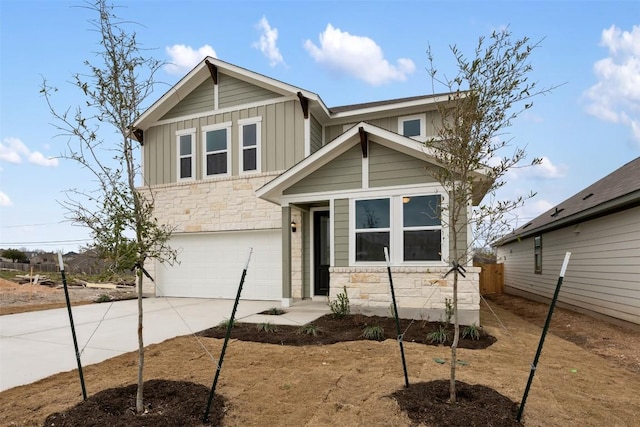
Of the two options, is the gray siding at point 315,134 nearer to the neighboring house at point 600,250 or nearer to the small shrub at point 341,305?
the small shrub at point 341,305

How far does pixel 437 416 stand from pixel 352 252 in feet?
16.0

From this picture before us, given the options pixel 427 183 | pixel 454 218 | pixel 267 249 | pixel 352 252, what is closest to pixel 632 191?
pixel 427 183

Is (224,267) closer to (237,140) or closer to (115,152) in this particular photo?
(237,140)

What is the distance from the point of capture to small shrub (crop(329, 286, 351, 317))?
7645 millimetres

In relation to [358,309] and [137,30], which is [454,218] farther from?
[358,309]

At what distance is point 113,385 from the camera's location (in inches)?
157

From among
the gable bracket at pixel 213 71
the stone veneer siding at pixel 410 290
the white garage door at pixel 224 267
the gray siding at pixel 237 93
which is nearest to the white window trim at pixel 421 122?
the gray siding at pixel 237 93

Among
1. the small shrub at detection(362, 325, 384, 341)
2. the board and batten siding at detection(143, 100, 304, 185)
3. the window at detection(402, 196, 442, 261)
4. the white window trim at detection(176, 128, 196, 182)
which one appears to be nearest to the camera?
the small shrub at detection(362, 325, 384, 341)

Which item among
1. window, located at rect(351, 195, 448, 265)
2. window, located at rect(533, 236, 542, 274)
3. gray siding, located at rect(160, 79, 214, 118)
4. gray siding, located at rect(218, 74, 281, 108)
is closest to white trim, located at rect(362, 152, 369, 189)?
window, located at rect(351, 195, 448, 265)

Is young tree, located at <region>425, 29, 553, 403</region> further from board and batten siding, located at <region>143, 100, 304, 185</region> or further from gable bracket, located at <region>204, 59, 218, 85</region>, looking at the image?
gable bracket, located at <region>204, 59, 218, 85</region>

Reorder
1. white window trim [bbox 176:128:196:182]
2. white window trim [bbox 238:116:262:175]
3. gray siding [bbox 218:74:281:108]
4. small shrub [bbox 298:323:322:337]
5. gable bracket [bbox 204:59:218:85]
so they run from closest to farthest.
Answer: small shrub [bbox 298:323:322:337] → white window trim [bbox 238:116:262:175] → gray siding [bbox 218:74:281:108] → gable bracket [bbox 204:59:218:85] → white window trim [bbox 176:128:196:182]

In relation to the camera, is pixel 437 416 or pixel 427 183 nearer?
pixel 437 416

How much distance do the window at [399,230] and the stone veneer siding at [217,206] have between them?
11.3ft

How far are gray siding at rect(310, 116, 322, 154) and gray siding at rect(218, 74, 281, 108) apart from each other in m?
1.39
